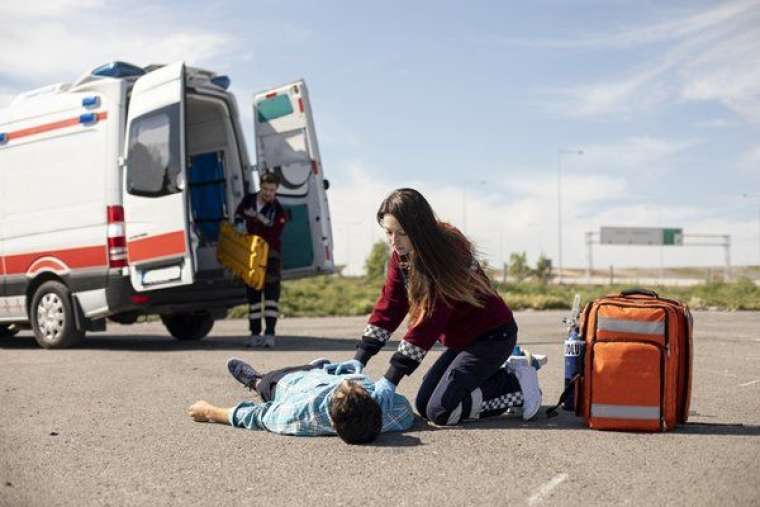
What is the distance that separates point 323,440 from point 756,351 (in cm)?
643

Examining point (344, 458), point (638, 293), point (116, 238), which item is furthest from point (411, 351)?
point (116, 238)

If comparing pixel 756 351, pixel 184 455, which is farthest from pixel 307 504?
pixel 756 351

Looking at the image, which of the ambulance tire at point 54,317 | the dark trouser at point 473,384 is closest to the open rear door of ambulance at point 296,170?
the ambulance tire at point 54,317

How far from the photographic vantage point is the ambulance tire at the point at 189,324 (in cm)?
1196

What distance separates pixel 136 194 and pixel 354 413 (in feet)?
19.3

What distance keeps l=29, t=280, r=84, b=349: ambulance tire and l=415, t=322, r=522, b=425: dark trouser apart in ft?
20.0

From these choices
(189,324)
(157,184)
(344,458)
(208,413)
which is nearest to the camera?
(344,458)

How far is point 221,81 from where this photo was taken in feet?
35.7

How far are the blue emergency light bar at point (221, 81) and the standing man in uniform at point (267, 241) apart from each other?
1.20 meters

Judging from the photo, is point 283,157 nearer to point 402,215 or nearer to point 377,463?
point 402,215

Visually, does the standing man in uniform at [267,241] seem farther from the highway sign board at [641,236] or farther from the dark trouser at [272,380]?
the highway sign board at [641,236]

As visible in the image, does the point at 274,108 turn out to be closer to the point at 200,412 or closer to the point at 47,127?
the point at 47,127

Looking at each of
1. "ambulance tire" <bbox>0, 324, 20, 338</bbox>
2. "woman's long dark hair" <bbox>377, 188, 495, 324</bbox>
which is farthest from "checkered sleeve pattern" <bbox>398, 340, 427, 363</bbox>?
"ambulance tire" <bbox>0, 324, 20, 338</bbox>

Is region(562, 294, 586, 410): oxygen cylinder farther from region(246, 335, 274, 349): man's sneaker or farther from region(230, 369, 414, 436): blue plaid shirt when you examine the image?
region(246, 335, 274, 349): man's sneaker
